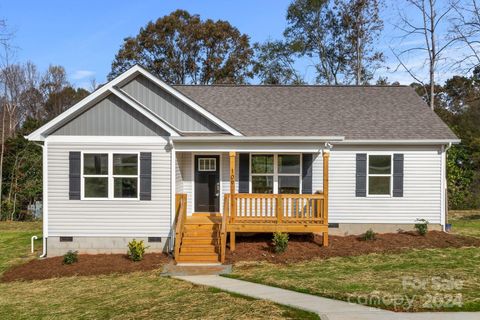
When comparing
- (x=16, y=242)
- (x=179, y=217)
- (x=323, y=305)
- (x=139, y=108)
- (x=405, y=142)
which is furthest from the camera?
(x=16, y=242)

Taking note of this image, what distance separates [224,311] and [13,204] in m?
20.6

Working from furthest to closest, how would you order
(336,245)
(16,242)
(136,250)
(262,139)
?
1. (16,242)
2. (336,245)
3. (262,139)
4. (136,250)

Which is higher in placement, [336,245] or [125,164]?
[125,164]

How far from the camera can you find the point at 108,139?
1204 centimetres

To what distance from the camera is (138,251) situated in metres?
11.2

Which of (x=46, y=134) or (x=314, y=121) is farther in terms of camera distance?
(x=314, y=121)

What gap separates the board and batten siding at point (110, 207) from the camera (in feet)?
39.7

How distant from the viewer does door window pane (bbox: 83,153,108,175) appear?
12.1m

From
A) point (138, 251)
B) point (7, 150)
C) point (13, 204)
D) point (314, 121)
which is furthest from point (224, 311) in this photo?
point (7, 150)

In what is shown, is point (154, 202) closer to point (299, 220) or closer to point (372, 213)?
point (299, 220)

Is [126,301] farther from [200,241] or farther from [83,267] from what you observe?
[200,241]

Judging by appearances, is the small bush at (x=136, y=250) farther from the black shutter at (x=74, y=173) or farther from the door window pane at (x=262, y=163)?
the door window pane at (x=262, y=163)

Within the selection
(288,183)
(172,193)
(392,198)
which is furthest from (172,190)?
(392,198)

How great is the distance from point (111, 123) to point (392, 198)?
363 inches
